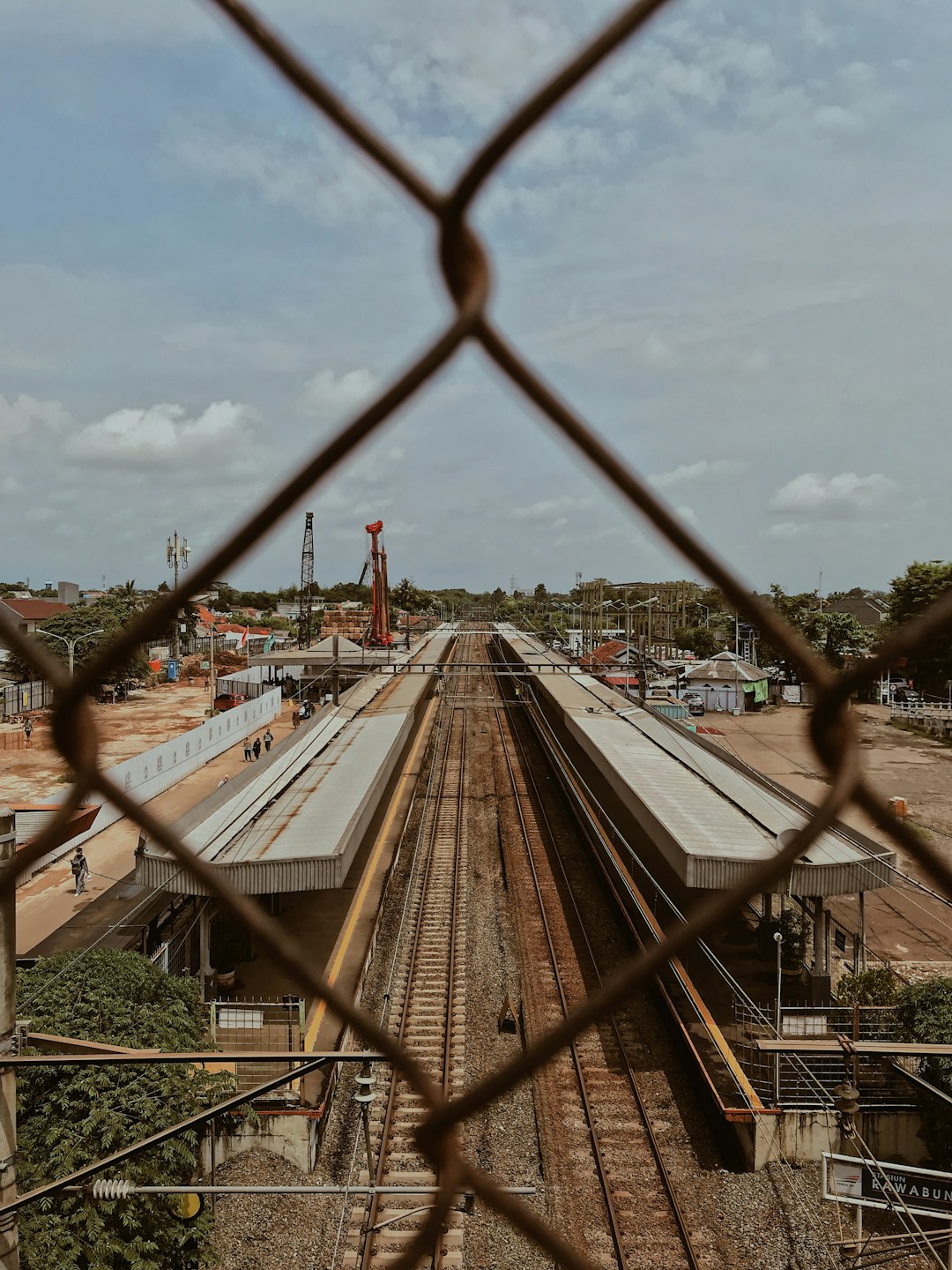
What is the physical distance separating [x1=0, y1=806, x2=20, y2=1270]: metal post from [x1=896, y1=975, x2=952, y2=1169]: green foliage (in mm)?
5543

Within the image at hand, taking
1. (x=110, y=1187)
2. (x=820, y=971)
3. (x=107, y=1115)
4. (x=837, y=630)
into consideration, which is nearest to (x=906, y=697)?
(x=837, y=630)

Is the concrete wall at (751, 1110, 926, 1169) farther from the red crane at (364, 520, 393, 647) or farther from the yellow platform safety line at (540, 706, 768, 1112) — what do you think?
the red crane at (364, 520, 393, 647)

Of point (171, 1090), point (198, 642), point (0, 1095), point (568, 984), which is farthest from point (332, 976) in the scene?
point (198, 642)

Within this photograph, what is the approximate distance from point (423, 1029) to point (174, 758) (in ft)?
37.9

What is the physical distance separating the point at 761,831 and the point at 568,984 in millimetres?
2293

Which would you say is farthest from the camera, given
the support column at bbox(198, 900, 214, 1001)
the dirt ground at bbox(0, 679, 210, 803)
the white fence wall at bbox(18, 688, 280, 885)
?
the dirt ground at bbox(0, 679, 210, 803)

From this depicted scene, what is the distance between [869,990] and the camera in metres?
7.34

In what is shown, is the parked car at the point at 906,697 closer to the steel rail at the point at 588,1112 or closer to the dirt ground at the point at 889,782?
the dirt ground at the point at 889,782

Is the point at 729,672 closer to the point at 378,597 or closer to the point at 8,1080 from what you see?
the point at 378,597

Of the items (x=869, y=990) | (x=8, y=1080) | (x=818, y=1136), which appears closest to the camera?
(x=8, y=1080)

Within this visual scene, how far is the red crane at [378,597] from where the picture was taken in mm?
33028

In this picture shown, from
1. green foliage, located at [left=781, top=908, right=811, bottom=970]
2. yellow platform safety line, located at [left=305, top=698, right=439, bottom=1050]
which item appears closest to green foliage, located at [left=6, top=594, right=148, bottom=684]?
yellow platform safety line, located at [left=305, top=698, right=439, bottom=1050]

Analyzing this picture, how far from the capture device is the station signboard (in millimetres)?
4809

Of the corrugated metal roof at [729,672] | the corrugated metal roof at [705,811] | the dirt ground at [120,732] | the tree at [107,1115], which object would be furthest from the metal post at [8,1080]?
the corrugated metal roof at [729,672]
